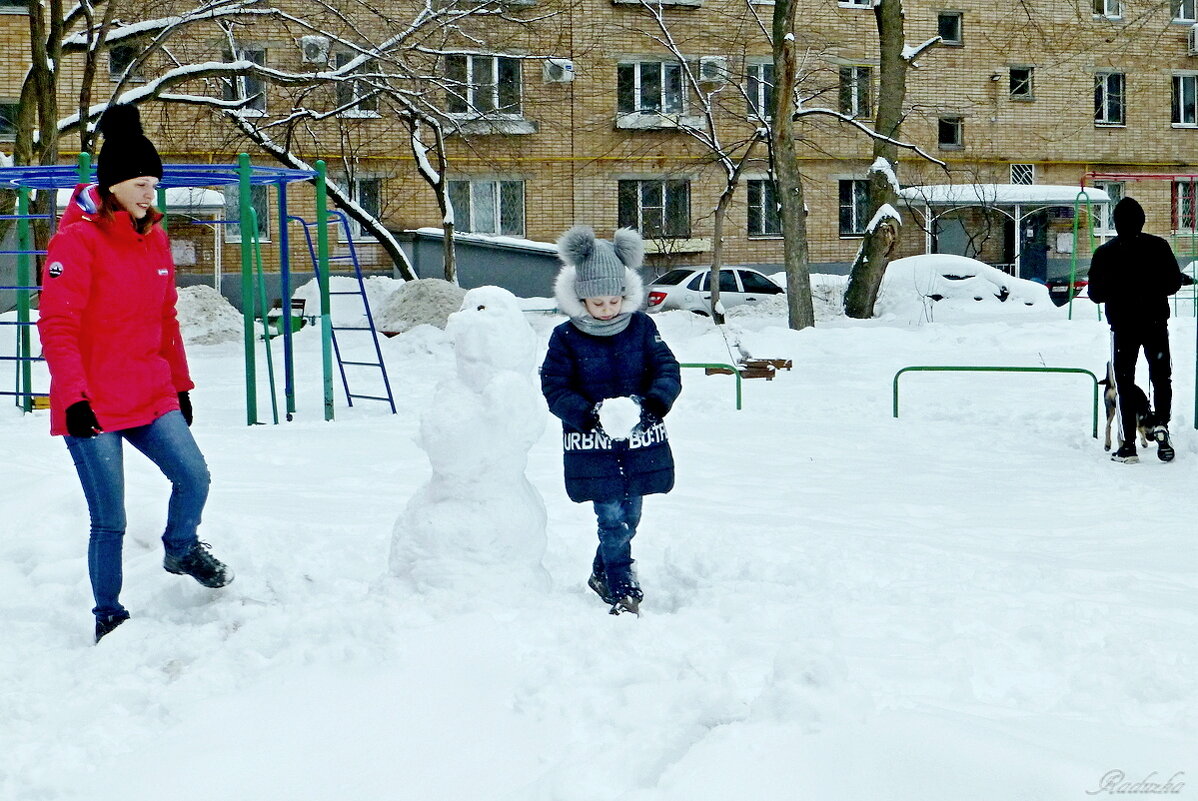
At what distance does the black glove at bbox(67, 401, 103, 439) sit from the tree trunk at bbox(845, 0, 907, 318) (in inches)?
688

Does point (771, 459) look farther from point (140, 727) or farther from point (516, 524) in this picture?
point (140, 727)

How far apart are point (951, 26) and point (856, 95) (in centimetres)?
330

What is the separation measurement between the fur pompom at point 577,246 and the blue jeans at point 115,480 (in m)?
1.46

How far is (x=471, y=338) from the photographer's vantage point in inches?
190

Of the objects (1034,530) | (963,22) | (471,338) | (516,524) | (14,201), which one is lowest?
(1034,530)

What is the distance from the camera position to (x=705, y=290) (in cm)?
2683

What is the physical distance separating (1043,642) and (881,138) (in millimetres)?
17024

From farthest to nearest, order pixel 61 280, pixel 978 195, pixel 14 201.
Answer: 1. pixel 978 195
2. pixel 14 201
3. pixel 61 280

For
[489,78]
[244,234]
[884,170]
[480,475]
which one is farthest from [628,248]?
[489,78]

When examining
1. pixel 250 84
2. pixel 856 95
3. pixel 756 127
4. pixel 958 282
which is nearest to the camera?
pixel 958 282

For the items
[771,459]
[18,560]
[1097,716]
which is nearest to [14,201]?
[771,459]

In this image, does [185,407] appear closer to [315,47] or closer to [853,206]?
[315,47]

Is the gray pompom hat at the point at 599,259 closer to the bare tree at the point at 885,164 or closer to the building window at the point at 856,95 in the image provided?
the bare tree at the point at 885,164

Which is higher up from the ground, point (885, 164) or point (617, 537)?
point (885, 164)
